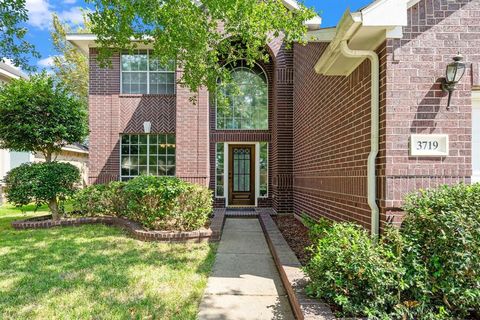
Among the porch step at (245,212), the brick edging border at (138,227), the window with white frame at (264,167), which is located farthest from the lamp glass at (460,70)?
the window with white frame at (264,167)

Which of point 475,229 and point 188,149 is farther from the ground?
point 188,149

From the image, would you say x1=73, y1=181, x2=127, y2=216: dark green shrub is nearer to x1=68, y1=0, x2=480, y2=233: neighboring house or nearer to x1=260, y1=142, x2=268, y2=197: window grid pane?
x1=68, y1=0, x2=480, y2=233: neighboring house

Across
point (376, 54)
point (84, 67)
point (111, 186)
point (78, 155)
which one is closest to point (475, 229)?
A: point (376, 54)

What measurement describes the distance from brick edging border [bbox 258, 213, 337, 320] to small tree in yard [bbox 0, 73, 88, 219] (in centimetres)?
592

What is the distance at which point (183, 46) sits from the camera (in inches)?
250

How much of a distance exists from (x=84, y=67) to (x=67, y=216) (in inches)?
635

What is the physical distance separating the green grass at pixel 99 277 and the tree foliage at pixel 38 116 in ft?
8.67

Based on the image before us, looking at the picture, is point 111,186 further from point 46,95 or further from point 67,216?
point 46,95

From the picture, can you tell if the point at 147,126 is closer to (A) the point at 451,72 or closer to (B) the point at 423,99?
(B) the point at 423,99

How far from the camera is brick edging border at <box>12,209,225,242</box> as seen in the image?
21.4 feet

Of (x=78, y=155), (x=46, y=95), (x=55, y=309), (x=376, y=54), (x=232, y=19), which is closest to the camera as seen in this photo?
(x=55, y=309)

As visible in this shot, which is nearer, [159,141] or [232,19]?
[232,19]

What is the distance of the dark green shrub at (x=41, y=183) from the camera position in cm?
793

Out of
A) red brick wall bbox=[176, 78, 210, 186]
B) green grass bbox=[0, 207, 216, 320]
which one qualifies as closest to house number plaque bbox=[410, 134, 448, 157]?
green grass bbox=[0, 207, 216, 320]
